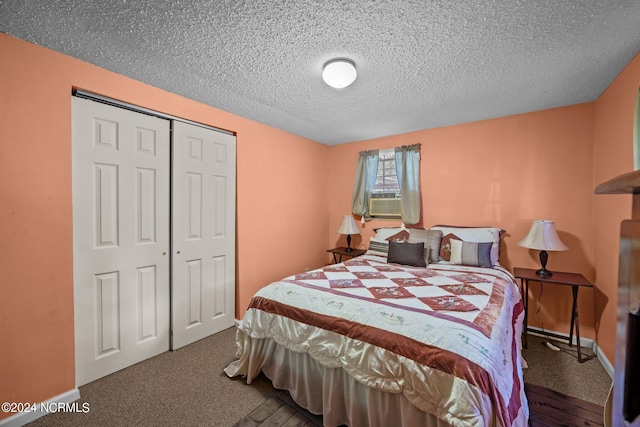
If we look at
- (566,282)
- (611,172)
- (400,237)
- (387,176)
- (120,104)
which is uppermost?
(120,104)

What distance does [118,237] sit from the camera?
6.86ft

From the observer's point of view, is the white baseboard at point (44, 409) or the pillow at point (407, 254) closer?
the white baseboard at point (44, 409)

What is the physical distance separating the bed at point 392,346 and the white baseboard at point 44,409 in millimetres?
995

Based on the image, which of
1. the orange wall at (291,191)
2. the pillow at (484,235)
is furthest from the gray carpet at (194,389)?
the pillow at (484,235)

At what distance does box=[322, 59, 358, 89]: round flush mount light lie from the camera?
188cm

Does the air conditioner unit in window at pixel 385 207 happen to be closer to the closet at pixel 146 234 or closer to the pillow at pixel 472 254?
the pillow at pixel 472 254

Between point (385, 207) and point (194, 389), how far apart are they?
9.74 feet

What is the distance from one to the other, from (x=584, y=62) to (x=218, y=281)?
3.56 metres

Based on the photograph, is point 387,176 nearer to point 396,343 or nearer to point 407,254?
point 407,254

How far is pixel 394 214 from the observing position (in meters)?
3.74

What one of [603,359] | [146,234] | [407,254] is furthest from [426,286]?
[146,234]

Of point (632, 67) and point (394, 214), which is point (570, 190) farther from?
point (394, 214)

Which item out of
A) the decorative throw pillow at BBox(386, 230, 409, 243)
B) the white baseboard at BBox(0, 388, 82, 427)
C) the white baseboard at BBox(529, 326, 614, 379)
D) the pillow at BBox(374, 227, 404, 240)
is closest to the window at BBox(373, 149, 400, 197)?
the pillow at BBox(374, 227, 404, 240)

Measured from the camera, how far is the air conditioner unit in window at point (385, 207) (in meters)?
3.72
